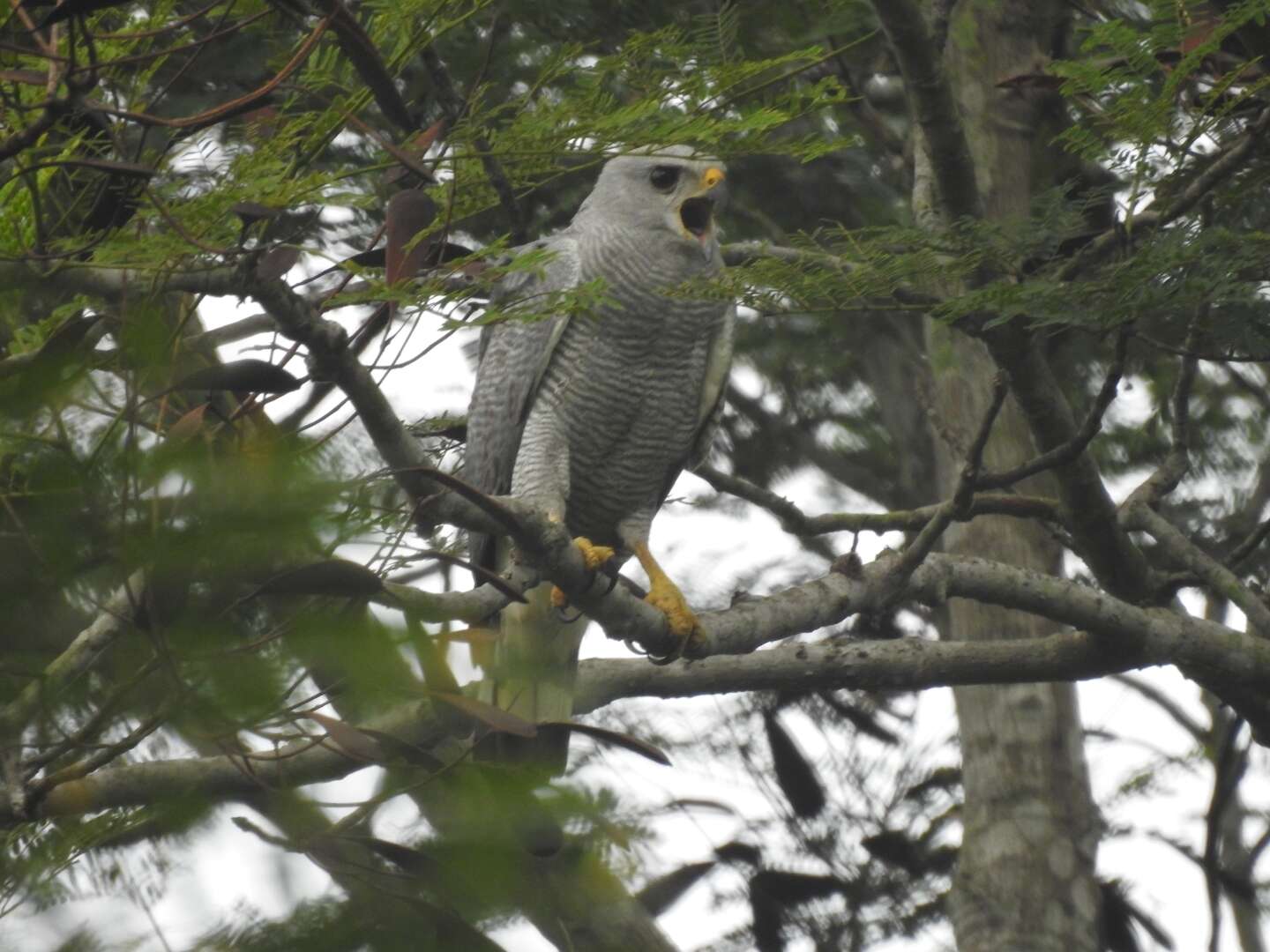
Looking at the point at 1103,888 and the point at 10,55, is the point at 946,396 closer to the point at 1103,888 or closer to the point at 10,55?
the point at 1103,888

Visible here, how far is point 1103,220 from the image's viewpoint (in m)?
4.64

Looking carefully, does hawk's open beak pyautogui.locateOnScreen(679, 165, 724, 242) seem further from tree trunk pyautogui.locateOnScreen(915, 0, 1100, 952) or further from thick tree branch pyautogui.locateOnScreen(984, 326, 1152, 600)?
thick tree branch pyautogui.locateOnScreen(984, 326, 1152, 600)

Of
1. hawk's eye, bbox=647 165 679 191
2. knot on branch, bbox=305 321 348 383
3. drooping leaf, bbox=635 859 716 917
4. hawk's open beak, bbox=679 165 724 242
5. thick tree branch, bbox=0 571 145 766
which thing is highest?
hawk's eye, bbox=647 165 679 191

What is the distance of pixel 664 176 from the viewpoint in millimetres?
4953

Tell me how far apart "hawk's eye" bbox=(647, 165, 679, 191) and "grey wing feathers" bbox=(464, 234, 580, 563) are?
15.4 inches

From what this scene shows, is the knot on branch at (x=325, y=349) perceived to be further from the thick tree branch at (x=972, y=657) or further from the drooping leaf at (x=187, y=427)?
the thick tree branch at (x=972, y=657)

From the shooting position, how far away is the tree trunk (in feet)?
16.9

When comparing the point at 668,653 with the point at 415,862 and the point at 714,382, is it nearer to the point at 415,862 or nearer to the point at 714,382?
the point at 714,382

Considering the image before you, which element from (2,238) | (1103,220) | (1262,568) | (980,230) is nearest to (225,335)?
(2,238)

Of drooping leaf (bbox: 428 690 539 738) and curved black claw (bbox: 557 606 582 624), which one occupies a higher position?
curved black claw (bbox: 557 606 582 624)

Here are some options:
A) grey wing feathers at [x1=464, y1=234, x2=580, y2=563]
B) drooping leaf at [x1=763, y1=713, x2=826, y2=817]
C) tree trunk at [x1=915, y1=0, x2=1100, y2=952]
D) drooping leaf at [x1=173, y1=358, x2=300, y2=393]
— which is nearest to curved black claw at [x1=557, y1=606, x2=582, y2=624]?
grey wing feathers at [x1=464, y1=234, x2=580, y2=563]

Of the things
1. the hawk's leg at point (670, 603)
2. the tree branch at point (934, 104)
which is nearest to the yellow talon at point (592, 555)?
the hawk's leg at point (670, 603)

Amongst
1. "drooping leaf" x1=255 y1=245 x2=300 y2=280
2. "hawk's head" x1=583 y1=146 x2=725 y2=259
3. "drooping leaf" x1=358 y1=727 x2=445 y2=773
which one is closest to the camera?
"drooping leaf" x1=358 y1=727 x2=445 y2=773

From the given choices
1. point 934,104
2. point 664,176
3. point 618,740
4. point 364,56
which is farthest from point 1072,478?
point 364,56
